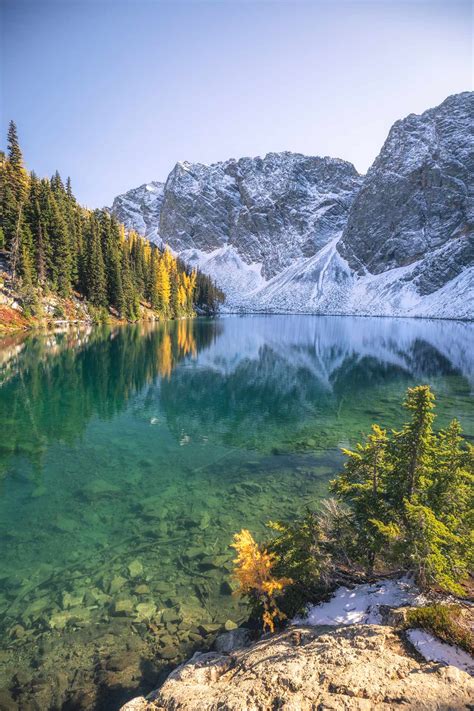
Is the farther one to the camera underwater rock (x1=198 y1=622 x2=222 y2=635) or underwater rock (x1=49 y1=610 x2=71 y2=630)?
underwater rock (x1=49 y1=610 x2=71 y2=630)

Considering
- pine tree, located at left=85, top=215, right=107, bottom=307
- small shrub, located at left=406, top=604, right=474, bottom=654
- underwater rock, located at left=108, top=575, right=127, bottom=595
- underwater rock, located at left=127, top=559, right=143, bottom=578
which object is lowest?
underwater rock, located at left=108, top=575, right=127, bottom=595

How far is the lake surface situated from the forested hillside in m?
35.3

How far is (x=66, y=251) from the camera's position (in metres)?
69.1

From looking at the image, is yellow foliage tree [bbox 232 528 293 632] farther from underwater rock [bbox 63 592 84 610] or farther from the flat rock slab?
underwater rock [bbox 63 592 84 610]

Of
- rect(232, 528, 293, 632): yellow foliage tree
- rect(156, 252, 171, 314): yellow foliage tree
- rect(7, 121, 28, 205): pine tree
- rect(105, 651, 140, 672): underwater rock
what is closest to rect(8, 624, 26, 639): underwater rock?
rect(105, 651, 140, 672): underwater rock

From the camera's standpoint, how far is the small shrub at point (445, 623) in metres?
4.71

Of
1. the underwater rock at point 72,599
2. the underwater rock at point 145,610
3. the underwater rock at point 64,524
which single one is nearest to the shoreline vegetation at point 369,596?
the underwater rock at point 145,610

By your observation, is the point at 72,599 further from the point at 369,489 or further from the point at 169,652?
the point at 369,489

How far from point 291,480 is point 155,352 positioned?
35.4 meters

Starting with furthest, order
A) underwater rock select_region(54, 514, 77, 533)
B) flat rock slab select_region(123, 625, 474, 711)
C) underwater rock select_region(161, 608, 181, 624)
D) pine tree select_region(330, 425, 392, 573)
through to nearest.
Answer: underwater rock select_region(54, 514, 77, 533), underwater rock select_region(161, 608, 181, 624), pine tree select_region(330, 425, 392, 573), flat rock slab select_region(123, 625, 474, 711)

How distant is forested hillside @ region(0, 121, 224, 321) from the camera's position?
60.8 meters

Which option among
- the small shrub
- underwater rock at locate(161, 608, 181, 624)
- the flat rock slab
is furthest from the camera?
underwater rock at locate(161, 608, 181, 624)

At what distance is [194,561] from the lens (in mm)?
9938

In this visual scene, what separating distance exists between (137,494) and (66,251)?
6775 centimetres
